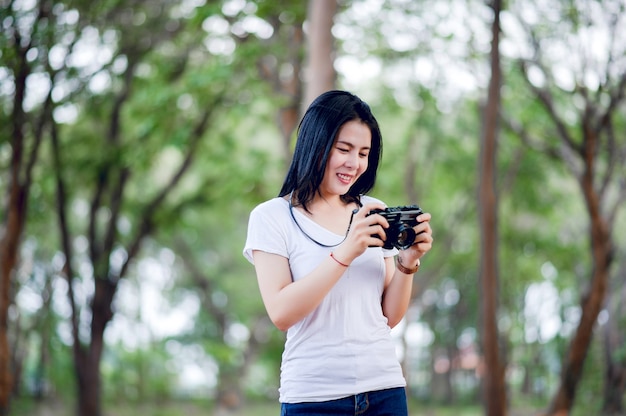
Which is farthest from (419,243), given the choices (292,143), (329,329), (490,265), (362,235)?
(292,143)

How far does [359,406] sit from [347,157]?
1.91 feet

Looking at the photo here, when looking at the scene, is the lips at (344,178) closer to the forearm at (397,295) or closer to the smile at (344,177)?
the smile at (344,177)

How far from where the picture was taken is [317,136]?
6.64 feet

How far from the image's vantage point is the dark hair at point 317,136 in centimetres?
202

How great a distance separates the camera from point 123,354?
62.1ft

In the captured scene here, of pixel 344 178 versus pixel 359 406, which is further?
pixel 344 178

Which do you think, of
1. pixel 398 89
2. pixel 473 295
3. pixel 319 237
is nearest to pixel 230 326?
pixel 473 295

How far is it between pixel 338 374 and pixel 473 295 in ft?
59.7

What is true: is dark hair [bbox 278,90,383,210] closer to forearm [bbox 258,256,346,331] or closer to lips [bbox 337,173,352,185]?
lips [bbox 337,173,352,185]

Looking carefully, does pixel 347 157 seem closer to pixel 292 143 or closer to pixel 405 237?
pixel 405 237

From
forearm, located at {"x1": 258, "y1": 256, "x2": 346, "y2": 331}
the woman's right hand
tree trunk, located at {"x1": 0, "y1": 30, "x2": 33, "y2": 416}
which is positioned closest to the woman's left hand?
the woman's right hand

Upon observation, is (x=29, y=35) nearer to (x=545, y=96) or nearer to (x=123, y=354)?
(x=545, y=96)

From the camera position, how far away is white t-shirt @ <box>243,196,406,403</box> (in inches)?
75.5

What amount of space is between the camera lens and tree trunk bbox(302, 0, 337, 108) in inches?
145
